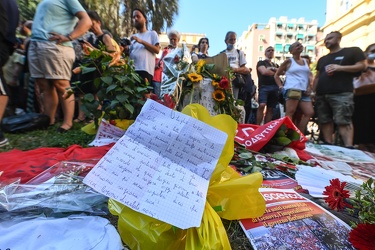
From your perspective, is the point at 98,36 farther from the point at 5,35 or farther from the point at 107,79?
the point at 107,79

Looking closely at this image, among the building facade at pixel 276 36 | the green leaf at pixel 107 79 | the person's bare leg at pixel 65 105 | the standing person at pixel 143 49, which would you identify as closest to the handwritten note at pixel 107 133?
the green leaf at pixel 107 79

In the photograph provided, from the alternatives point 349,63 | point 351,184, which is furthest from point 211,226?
point 349,63

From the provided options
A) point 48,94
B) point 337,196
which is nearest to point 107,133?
point 48,94

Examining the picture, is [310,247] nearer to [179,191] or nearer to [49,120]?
[179,191]

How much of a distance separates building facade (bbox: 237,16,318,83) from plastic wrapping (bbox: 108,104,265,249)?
4568cm

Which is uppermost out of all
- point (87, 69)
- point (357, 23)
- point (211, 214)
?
point (357, 23)

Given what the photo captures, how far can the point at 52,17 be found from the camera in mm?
2451

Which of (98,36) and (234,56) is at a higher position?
(98,36)

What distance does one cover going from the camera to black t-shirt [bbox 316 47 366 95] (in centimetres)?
292

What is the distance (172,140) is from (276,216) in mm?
400

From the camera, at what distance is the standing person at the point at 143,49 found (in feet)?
10.0

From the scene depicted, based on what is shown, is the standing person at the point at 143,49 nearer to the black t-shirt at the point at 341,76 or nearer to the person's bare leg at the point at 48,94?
the person's bare leg at the point at 48,94

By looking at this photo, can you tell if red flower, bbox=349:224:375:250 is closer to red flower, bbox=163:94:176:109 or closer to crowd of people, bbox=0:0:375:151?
red flower, bbox=163:94:176:109

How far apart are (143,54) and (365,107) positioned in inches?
101
